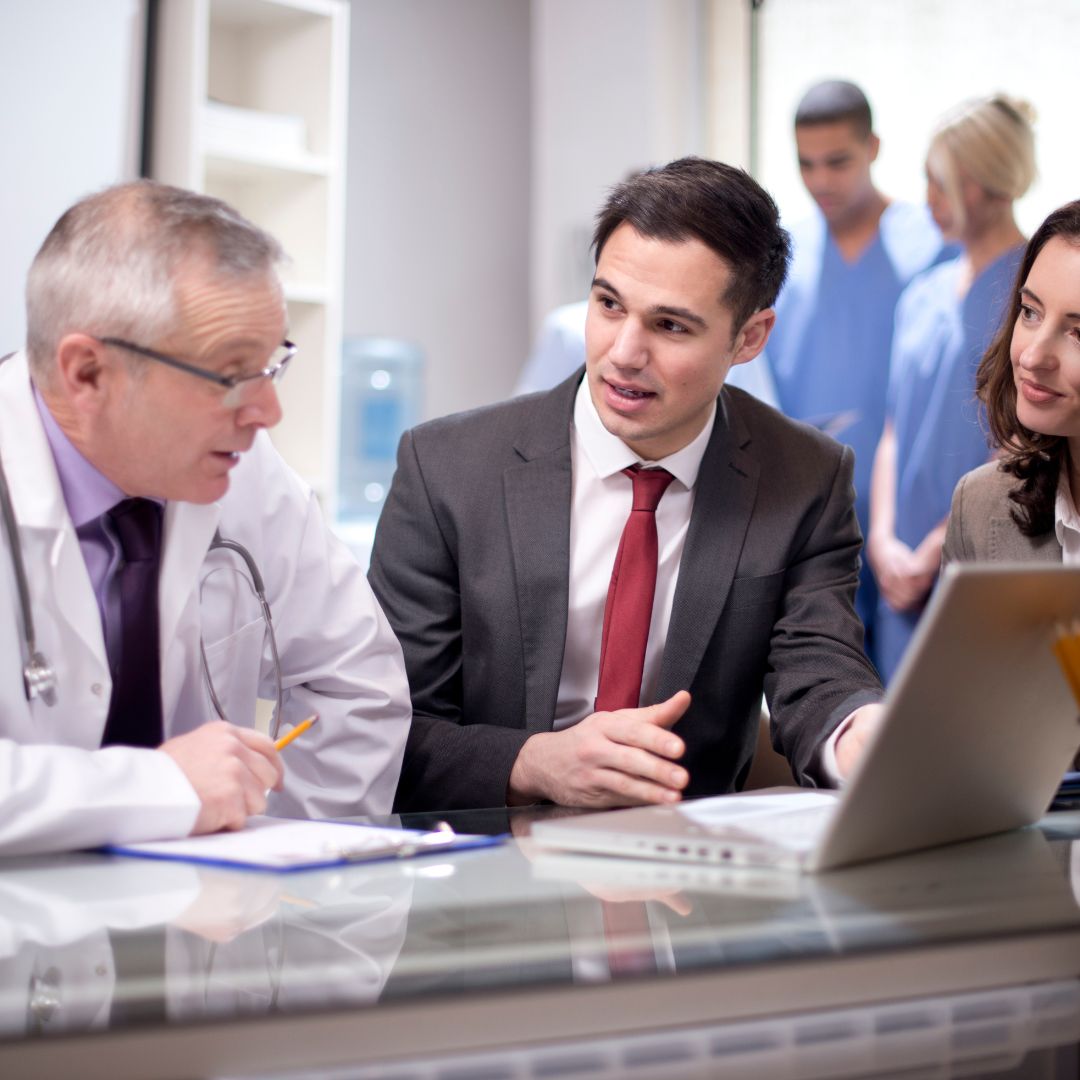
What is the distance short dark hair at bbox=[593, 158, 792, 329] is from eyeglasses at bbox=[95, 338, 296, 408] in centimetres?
65

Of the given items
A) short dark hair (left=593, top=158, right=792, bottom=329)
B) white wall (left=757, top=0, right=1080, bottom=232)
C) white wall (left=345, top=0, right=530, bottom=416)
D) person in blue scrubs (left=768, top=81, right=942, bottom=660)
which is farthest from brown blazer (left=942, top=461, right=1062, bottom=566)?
white wall (left=345, top=0, right=530, bottom=416)

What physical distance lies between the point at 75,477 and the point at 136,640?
0.59 ft

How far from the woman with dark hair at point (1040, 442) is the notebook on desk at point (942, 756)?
0.89 meters

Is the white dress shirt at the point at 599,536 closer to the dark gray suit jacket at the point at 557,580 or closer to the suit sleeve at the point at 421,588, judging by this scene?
the dark gray suit jacket at the point at 557,580

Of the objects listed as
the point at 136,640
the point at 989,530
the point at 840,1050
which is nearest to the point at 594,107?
the point at 989,530

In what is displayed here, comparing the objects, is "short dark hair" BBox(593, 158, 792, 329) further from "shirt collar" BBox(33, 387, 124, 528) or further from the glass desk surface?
the glass desk surface

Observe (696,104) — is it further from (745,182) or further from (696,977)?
(696,977)

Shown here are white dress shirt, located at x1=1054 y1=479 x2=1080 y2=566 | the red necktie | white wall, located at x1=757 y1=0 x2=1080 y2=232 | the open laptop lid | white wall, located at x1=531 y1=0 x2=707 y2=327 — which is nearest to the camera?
the open laptop lid

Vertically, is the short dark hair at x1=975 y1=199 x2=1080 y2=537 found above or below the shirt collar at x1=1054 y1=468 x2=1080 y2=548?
above

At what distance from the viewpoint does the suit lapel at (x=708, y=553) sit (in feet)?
6.06

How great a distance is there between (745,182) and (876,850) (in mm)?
1174

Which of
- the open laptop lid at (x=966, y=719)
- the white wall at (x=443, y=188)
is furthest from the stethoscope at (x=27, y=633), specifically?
the white wall at (x=443, y=188)

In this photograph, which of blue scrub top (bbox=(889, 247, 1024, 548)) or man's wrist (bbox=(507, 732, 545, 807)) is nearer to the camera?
man's wrist (bbox=(507, 732, 545, 807))

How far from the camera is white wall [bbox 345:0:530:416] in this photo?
14.9 feet
